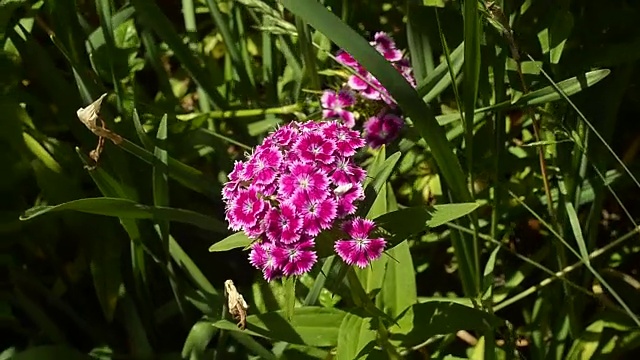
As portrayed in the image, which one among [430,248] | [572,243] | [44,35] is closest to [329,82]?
[430,248]

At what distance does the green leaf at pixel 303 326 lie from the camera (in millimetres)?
961

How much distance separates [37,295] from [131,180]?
26 cm

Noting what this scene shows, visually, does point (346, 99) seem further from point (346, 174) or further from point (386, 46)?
point (346, 174)

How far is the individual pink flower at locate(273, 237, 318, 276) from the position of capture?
2.63 feet

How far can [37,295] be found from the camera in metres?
1.24

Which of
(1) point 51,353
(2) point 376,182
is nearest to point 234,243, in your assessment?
(2) point 376,182

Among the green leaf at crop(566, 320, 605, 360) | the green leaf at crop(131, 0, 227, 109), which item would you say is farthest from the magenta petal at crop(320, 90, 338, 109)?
the green leaf at crop(566, 320, 605, 360)

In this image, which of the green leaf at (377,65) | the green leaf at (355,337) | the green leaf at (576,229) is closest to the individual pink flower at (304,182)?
the green leaf at (377,65)

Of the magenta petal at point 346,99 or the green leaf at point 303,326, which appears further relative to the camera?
the magenta petal at point 346,99

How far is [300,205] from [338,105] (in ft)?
1.17

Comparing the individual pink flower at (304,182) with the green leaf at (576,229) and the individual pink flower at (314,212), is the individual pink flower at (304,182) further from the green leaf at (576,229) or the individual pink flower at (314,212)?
the green leaf at (576,229)

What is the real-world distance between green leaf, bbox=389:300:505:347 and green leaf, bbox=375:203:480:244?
0.54 ft

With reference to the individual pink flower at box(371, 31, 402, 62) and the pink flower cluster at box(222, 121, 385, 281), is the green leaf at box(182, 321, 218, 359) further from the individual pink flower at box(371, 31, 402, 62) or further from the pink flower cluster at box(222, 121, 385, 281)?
the individual pink flower at box(371, 31, 402, 62)

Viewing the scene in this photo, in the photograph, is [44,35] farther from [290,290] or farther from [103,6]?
[290,290]
